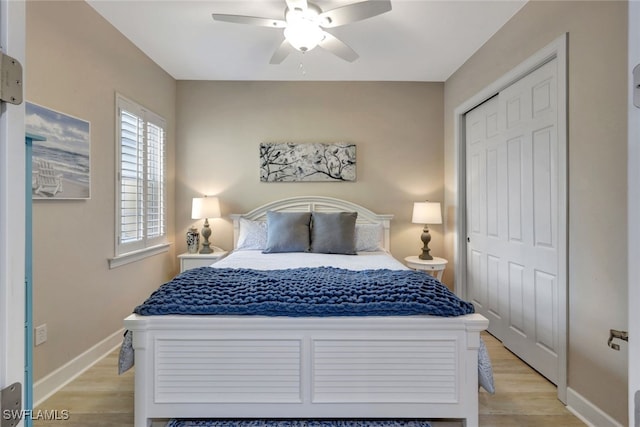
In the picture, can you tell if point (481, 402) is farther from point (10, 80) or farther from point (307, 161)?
point (307, 161)

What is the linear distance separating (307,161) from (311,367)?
8.49ft

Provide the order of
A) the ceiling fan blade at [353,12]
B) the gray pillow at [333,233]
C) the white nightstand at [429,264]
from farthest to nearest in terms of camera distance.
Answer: the white nightstand at [429,264] → the gray pillow at [333,233] → the ceiling fan blade at [353,12]

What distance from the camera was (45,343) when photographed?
6.92 feet

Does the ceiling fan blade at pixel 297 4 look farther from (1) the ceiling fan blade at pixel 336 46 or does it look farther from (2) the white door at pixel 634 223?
(2) the white door at pixel 634 223

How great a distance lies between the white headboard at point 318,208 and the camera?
12.6ft

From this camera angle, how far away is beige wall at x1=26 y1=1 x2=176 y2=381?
2.06 m

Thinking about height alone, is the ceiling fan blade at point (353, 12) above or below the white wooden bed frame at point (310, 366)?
above

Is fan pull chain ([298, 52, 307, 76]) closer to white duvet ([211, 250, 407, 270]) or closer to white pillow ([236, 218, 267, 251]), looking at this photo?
white pillow ([236, 218, 267, 251])

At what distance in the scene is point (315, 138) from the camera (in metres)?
3.93

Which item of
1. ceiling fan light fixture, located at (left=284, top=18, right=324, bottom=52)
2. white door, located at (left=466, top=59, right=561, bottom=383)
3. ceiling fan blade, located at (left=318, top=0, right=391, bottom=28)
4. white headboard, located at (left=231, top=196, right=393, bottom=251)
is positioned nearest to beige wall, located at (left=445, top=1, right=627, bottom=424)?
white door, located at (left=466, top=59, right=561, bottom=383)

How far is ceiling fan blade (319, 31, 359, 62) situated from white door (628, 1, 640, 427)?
2.08 metres

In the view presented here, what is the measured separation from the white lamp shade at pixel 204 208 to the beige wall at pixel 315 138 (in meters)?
0.27

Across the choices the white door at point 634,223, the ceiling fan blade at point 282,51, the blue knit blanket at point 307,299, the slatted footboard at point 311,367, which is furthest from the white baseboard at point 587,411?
the ceiling fan blade at point 282,51

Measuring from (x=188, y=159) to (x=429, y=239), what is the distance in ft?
9.76
